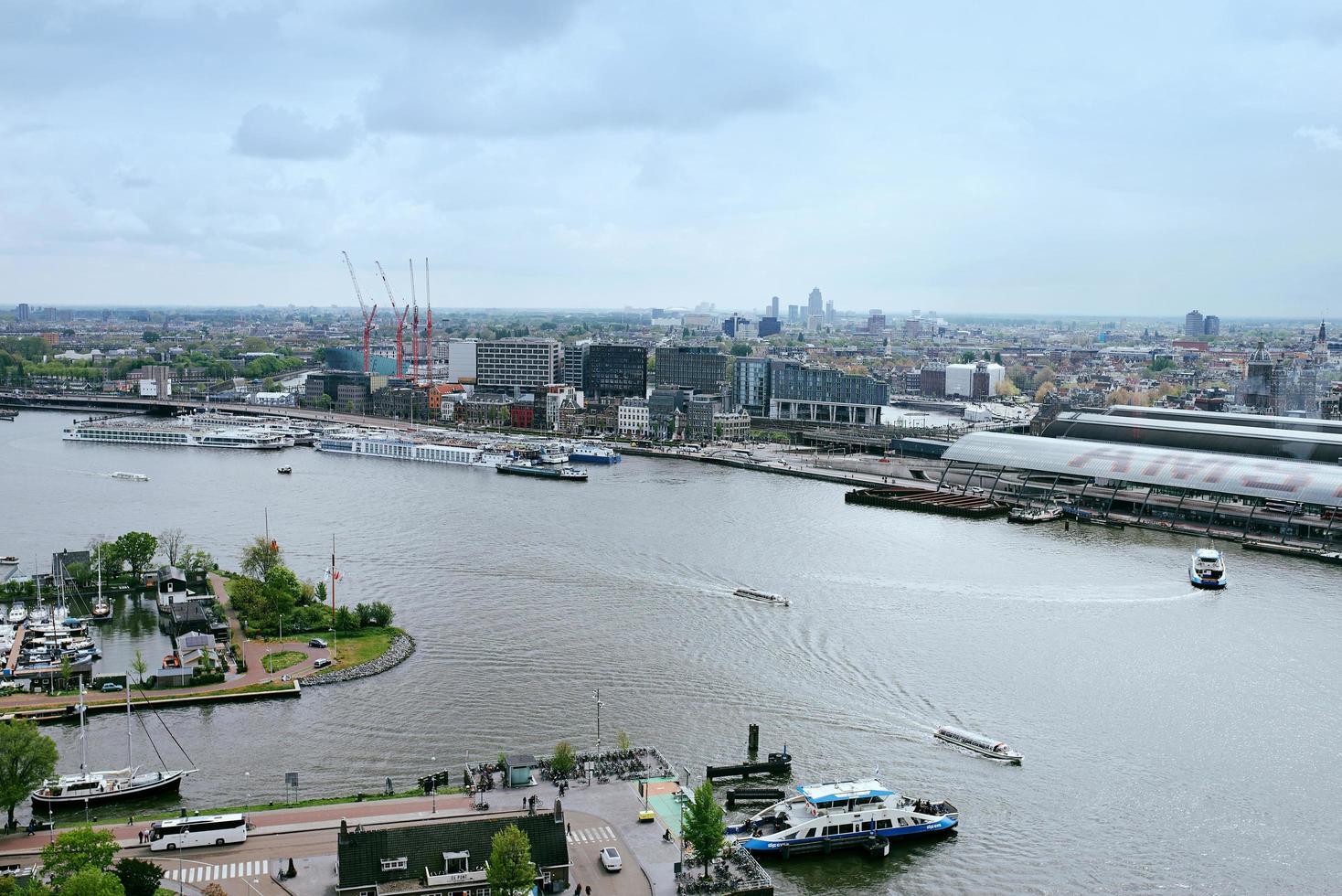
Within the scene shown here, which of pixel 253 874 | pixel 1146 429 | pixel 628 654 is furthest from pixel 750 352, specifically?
A: pixel 253 874

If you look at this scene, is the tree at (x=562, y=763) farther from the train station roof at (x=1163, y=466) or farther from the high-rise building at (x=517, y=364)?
the high-rise building at (x=517, y=364)

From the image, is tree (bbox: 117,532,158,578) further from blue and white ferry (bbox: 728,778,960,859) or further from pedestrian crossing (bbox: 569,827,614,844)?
blue and white ferry (bbox: 728,778,960,859)

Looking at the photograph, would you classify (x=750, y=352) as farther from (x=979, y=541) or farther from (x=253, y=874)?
(x=253, y=874)

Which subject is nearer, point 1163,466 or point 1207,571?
point 1207,571

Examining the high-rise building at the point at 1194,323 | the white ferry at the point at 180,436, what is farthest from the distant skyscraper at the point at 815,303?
the white ferry at the point at 180,436

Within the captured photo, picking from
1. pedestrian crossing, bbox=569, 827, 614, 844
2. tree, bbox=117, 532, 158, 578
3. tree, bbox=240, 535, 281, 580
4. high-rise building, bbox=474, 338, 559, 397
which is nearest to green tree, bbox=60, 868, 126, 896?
Result: pedestrian crossing, bbox=569, 827, 614, 844

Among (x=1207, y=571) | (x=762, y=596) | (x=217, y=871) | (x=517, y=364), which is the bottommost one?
(x=217, y=871)

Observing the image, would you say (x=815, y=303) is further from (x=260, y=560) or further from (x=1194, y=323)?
(x=260, y=560)

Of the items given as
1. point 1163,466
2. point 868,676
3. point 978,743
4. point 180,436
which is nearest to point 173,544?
point 868,676
